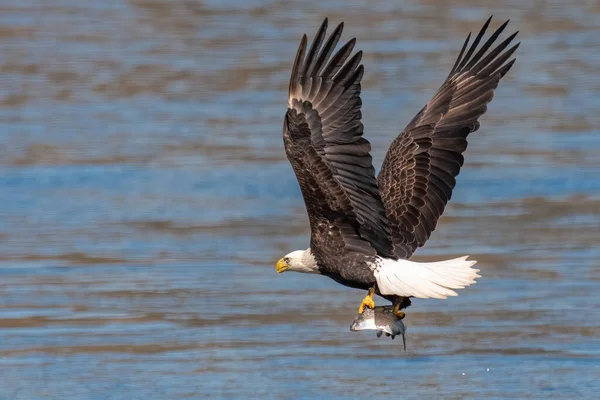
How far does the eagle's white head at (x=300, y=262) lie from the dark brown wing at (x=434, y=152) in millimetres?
416

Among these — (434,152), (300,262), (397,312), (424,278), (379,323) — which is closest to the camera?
(379,323)

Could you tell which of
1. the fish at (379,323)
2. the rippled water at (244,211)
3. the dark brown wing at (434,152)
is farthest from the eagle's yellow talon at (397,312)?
the rippled water at (244,211)

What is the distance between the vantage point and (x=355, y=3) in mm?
16094

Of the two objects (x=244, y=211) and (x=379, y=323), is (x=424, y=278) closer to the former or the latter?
(x=379, y=323)

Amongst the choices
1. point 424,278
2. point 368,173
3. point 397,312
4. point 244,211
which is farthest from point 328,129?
point 244,211

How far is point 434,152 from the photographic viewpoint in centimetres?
718

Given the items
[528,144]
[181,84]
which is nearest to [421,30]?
[181,84]

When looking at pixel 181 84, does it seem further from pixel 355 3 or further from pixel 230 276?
pixel 230 276

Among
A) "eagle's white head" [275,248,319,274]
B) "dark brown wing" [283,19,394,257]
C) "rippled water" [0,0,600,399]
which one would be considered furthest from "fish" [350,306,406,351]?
"rippled water" [0,0,600,399]

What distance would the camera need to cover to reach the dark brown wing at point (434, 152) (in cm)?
706

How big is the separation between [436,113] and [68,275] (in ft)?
9.10

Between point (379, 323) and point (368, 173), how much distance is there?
636 millimetres

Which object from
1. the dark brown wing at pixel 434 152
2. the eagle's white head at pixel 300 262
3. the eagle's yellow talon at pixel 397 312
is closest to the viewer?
the eagle's yellow talon at pixel 397 312

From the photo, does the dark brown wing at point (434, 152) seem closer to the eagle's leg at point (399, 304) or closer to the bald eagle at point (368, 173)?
the bald eagle at point (368, 173)
